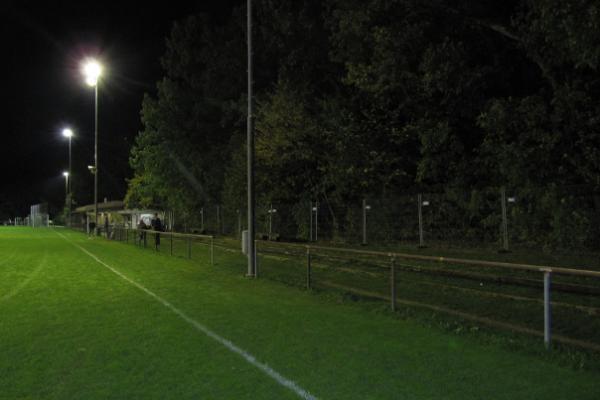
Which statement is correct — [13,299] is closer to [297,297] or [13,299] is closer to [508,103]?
[297,297]

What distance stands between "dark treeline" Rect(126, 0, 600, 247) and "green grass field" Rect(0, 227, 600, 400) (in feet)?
35.0

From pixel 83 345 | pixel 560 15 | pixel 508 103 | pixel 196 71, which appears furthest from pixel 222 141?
pixel 83 345

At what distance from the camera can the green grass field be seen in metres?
5.98

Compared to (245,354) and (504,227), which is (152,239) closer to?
(504,227)

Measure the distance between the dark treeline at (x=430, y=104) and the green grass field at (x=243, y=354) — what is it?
10661 mm

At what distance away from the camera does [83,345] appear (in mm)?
7977

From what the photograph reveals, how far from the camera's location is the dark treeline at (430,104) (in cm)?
1984

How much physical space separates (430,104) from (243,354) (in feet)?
65.8

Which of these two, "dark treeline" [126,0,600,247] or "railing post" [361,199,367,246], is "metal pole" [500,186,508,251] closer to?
"dark treeline" [126,0,600,247]

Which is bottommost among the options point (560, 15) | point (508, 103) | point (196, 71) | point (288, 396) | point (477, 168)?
point (288, 396)

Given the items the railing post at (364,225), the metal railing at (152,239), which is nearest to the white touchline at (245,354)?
the metal railing at (152,239)

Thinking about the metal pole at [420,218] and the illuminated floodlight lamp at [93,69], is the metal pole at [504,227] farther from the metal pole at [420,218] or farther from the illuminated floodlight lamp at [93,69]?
the illuminated floodlight lamp at [93,69]

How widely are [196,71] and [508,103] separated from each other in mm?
36251

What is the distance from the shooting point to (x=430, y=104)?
1011 inches
